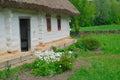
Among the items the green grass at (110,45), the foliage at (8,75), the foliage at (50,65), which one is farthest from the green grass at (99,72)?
the green grass at (110,45)

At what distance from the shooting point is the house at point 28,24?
17016 millimetres

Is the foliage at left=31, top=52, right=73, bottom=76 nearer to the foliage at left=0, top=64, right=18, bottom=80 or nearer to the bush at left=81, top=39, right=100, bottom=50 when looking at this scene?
the foliage at left=0, top=64, right=18, bottom=80

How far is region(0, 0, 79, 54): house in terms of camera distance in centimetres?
1702

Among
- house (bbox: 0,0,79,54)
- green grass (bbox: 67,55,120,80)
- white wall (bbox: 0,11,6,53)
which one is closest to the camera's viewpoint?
green grass (bbox: 67,55,120,80)

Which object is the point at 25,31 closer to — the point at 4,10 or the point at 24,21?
the point at 24,21

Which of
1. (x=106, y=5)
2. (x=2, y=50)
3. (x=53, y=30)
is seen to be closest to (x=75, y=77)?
(x=2, y=50)

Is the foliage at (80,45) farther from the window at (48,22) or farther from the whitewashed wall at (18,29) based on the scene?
the window at (48,22)

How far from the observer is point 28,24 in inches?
786

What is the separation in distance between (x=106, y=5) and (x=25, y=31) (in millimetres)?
45126

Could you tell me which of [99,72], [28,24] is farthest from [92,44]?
[99,72]

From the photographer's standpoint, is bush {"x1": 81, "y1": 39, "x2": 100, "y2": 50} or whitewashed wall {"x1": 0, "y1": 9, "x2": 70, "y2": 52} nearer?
whitewashed wall {"x1": 0, "y1": 9, "x2": 70, "y2": 52}

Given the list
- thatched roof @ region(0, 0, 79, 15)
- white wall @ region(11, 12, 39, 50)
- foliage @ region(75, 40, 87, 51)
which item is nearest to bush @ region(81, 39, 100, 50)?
foliage @ region(75, 40, 87, 51)

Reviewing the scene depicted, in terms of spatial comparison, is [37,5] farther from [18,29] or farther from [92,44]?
[92,44]

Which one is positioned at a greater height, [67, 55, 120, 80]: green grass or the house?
the house
